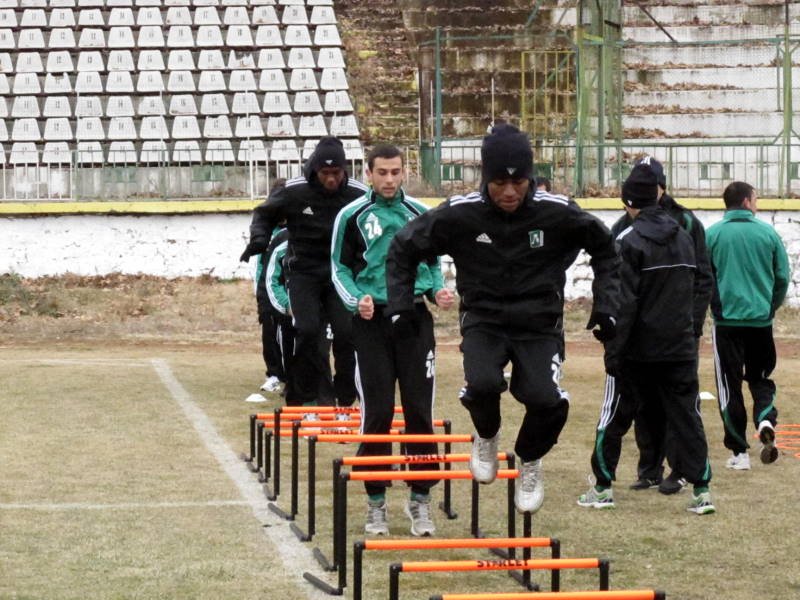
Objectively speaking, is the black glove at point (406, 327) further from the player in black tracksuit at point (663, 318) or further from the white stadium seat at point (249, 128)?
the white stadium seat at point (249, 128)

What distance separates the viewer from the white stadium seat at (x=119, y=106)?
26703 mm

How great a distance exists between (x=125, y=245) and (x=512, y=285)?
16147mm

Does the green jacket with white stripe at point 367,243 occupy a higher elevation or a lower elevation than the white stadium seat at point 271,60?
lower

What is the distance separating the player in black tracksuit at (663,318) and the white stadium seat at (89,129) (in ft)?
61.6

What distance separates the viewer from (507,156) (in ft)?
21.6

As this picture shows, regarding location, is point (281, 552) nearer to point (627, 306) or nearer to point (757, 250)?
point (627, 306)

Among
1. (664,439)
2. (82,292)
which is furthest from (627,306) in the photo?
(82,292)

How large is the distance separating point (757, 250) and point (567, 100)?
16.7m

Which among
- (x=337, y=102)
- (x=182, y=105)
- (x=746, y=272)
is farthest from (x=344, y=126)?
(x=746, y=272)

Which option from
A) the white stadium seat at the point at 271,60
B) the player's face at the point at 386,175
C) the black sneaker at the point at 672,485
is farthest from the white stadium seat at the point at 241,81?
the player's face at the point at 386,175

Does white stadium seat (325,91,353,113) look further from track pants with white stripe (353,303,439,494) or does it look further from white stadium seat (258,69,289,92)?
track pants with white stripe (353,303,439,494)

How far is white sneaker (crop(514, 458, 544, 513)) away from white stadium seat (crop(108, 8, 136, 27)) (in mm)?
23010

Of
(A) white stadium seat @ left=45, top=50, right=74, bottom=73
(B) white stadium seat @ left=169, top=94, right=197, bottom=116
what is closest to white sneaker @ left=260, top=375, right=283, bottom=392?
(B) white stadium seat @ left=169, top=94, right=197, bottom=116

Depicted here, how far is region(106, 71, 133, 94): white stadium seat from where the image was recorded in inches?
1071
